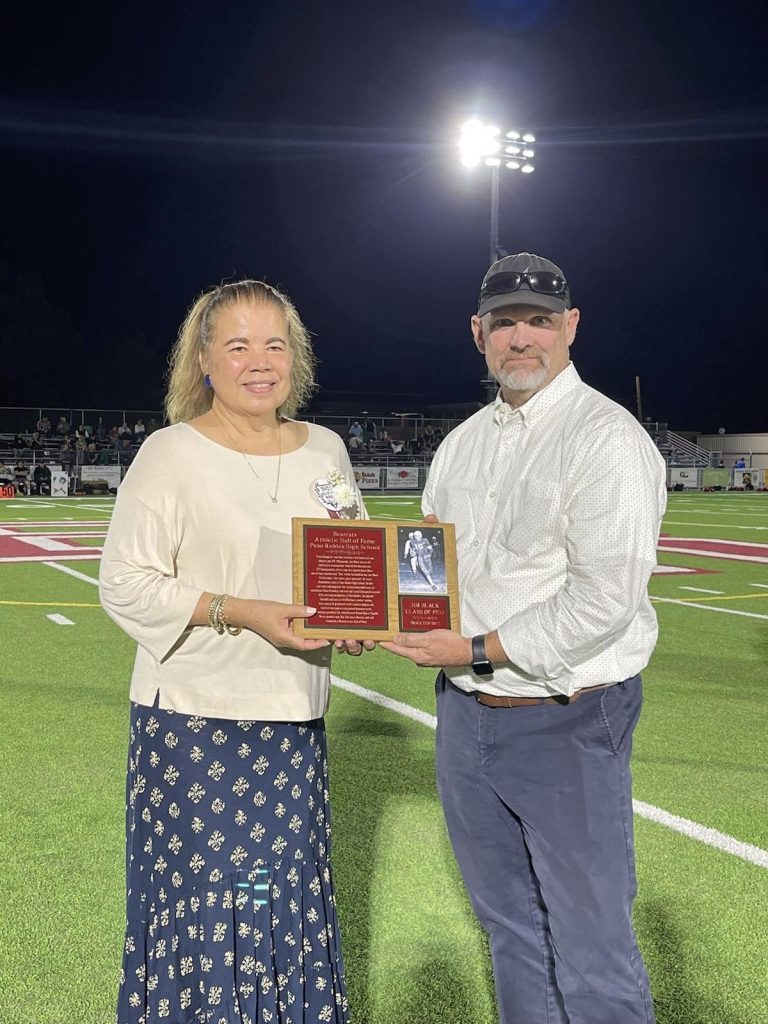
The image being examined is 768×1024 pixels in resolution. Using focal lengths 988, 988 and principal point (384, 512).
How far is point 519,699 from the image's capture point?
2.24m

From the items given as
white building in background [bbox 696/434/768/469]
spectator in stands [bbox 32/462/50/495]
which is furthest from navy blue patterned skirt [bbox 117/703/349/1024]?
white building in background [bbox 696/434/768/469]

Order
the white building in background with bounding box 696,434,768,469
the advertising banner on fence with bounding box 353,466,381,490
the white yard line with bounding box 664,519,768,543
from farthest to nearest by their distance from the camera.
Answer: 1. the white building in background with bounding box 696,434,768,469
2. the advertising banner on fence with bounding box 353,466,381,490
3. the white yard line with bounding box 664,519,768,543

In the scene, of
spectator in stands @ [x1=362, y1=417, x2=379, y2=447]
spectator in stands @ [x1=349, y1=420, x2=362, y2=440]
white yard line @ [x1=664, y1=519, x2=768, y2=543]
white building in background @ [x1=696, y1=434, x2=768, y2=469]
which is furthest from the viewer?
white building in background @ [x1=696, y1=434, x2=768, y2=469]

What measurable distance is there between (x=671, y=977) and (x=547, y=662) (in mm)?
1585

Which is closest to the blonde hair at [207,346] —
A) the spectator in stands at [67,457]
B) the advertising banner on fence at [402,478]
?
the spectator in stands at [67,457]

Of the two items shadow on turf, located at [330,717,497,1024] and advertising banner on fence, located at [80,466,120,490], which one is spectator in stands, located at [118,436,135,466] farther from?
shadow on turf, located at [330,717,497,1024]

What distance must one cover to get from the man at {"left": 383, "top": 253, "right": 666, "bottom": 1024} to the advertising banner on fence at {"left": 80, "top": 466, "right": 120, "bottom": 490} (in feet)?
99.6

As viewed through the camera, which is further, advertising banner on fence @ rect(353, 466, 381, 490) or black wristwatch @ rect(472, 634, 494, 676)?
advertising banner on fence @ rect(353, 466, 381, 490)

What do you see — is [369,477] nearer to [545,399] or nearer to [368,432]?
[368,432]

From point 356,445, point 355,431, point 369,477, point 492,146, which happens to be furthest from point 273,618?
point 355,431

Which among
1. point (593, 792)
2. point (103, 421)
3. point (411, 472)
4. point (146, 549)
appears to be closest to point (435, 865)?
point (593, 792)

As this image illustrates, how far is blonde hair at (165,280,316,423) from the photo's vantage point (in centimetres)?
246

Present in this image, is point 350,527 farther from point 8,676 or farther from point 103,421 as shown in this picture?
point 103,421

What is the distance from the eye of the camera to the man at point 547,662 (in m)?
2.09
